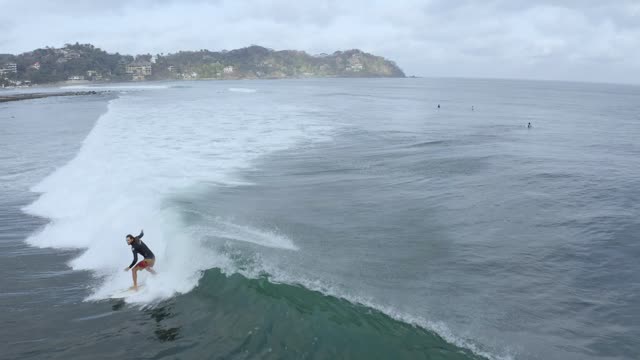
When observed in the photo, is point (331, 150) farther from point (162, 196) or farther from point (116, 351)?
point (116, 351)

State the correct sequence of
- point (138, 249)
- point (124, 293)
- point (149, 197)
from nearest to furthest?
point (124, 293) → point (138, 249) → point (149, 197)

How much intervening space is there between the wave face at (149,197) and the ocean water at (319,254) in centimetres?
11

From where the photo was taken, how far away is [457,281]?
16.4m

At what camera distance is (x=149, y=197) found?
2431 centimetres

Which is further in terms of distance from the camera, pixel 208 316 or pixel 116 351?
pixel 208 316

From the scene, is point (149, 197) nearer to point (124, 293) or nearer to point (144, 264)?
point (144, 264)

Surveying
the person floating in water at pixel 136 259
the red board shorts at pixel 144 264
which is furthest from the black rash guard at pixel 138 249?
the red board shorts at pixel 144 264

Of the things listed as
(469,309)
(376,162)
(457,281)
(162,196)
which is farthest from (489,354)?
(376,162)

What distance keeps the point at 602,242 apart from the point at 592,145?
31.5 m

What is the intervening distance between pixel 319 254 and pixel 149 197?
10.7m

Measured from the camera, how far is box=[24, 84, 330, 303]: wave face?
17.1 meters

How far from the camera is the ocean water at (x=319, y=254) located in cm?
1299

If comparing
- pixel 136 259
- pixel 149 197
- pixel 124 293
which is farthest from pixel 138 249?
pixel 149 197

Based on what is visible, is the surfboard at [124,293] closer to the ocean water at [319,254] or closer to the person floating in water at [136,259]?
the person floating in water at [136,259]
